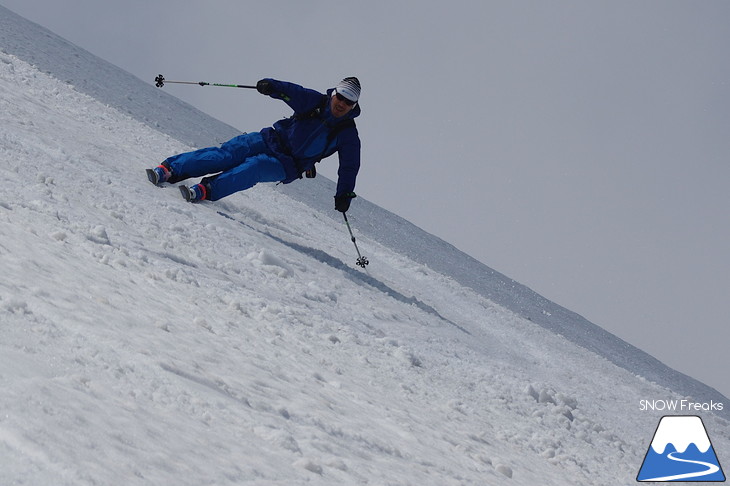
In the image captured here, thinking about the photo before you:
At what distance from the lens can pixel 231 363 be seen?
12.5 ft

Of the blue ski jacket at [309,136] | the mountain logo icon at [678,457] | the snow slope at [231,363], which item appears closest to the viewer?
the snow slope at [231,363]

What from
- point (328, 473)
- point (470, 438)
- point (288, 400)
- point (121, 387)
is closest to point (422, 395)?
point (470, 438)

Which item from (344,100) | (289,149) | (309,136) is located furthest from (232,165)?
(344,100)

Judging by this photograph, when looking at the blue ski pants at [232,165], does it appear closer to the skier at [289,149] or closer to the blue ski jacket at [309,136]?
the skier at [289,149]

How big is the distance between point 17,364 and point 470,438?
284 centimetres

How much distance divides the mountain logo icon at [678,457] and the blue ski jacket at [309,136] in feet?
14.0

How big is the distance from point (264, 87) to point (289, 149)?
0.77 m

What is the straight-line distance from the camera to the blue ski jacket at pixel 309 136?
848cm

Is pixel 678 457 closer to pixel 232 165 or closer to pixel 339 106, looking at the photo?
pixel 339 106

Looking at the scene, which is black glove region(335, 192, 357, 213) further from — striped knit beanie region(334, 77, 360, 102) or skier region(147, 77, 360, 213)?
striped knit beanie region(334, 77, 360, 102)

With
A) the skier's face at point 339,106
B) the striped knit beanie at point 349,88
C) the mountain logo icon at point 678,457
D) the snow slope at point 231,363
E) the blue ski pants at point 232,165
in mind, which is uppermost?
the striped knit beanie at point 349,88

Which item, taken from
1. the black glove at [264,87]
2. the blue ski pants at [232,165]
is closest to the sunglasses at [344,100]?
the black glove at [264,87]

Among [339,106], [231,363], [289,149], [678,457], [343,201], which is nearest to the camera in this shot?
[231,363]

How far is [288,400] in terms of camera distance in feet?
11.9
